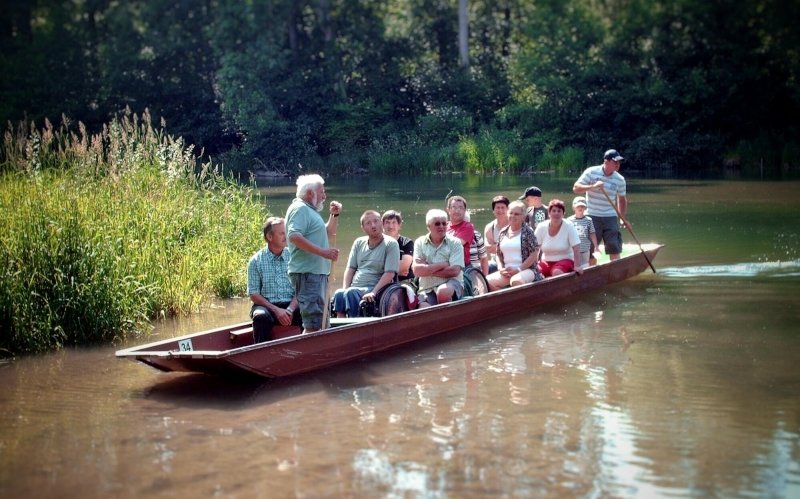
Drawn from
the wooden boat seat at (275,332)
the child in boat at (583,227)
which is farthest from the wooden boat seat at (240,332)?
the child in boat at (583,227)

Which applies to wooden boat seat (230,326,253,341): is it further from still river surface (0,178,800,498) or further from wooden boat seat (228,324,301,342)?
still river surface (0,178,800,498)

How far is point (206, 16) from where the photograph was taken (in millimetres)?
36062

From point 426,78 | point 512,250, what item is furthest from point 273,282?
point 426,78

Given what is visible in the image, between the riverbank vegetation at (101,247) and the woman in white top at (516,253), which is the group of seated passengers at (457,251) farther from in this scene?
the riverbank vegetation at (101,247)

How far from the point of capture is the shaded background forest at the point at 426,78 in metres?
30.1

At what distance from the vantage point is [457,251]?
8.87m

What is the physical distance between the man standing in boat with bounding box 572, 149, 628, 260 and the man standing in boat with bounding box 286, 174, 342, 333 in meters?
4.57

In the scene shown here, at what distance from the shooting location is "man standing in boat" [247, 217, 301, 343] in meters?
7.79

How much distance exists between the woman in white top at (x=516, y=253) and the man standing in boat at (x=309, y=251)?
2785 mm

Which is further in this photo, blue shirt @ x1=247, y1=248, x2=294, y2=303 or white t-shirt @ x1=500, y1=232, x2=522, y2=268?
white t-shirt @ x1=500, y1=232, x2=522, y2=268

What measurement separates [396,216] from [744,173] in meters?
20.4

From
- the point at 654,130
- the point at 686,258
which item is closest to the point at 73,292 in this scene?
the point at 686,258

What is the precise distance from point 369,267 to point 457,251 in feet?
2.51

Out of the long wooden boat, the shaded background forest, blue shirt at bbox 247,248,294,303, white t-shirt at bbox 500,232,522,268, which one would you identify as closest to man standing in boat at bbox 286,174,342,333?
the long wooden boat
